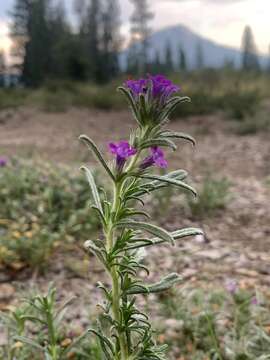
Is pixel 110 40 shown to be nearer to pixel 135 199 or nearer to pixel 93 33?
pixel 93 33

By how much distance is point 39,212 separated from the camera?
388 centimetres

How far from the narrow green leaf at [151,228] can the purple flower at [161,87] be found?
0.31 meters

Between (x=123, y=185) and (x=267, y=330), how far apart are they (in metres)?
1.47

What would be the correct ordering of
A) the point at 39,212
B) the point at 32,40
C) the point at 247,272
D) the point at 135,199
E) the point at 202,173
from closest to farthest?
the point at 135,199 < the point at 247,272 < the point at 39,212 < the point at 202,173 < the point at 32,40

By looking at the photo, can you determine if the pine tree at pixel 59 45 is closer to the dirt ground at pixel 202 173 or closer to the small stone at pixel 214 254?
the dirt ground at pixel 202 173

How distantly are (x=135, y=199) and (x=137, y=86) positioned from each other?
0.30 meters

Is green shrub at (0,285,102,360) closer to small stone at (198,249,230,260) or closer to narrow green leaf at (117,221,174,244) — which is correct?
narrow green leaf at (117,221,174,244)

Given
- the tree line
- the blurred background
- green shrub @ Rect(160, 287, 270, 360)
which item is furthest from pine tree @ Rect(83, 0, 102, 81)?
green shrub @ Rect(160, 287, 270, 360)

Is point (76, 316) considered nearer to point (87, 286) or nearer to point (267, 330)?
point (87, 286)

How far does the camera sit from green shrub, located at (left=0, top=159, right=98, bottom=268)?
329cm

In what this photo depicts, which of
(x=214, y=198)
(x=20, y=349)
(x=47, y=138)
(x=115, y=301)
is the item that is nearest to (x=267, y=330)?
(x=20, y=349)

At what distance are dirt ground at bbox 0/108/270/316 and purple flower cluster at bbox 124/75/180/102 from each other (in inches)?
73.8

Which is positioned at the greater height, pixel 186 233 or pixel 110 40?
pixel 110 40

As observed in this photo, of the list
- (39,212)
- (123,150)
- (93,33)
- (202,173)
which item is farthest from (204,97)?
(93,33)
